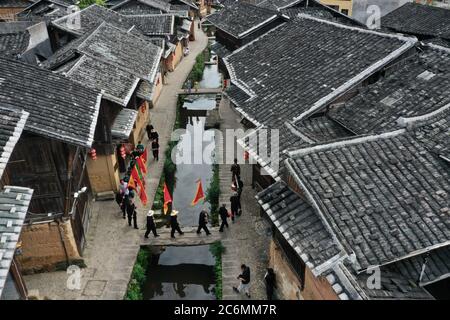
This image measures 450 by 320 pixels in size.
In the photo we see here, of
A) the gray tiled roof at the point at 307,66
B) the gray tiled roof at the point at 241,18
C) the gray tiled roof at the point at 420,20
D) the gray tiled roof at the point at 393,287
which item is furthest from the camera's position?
the gray tiled roof at the point at 420,20

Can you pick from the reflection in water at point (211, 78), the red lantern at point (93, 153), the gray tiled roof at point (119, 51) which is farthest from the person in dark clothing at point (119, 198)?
the reflection in water at point (211, 78)

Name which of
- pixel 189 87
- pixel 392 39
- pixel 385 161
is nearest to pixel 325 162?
pixel 385 161

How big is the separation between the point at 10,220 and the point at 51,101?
6.80 m

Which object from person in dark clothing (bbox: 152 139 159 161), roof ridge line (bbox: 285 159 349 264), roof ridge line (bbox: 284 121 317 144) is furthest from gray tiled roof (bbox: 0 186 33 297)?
person in dark clothing (bbox: 152 139 159 161)

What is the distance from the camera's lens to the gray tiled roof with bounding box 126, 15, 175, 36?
39.5 m

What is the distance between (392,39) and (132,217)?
14.9m

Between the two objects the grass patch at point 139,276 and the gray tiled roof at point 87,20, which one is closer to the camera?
the grass patch at point 139,276

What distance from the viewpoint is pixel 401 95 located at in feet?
51.9

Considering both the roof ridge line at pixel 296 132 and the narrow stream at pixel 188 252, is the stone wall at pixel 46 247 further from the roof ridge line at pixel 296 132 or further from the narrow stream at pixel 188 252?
the roof ridge line at pixel 296 132

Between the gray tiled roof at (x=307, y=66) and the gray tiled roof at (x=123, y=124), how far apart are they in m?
6.27

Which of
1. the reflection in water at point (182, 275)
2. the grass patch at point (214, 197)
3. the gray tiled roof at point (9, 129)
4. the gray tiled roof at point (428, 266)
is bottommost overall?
the reflection in water at point (182, 275)

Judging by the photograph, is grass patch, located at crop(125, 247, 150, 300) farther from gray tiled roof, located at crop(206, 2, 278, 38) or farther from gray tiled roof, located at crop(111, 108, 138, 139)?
gray tiled roof, located at crop(206, 2, 278, 38)

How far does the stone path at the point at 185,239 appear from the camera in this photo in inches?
729

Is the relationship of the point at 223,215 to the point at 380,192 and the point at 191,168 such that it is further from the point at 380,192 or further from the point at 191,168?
the point at 380,192
